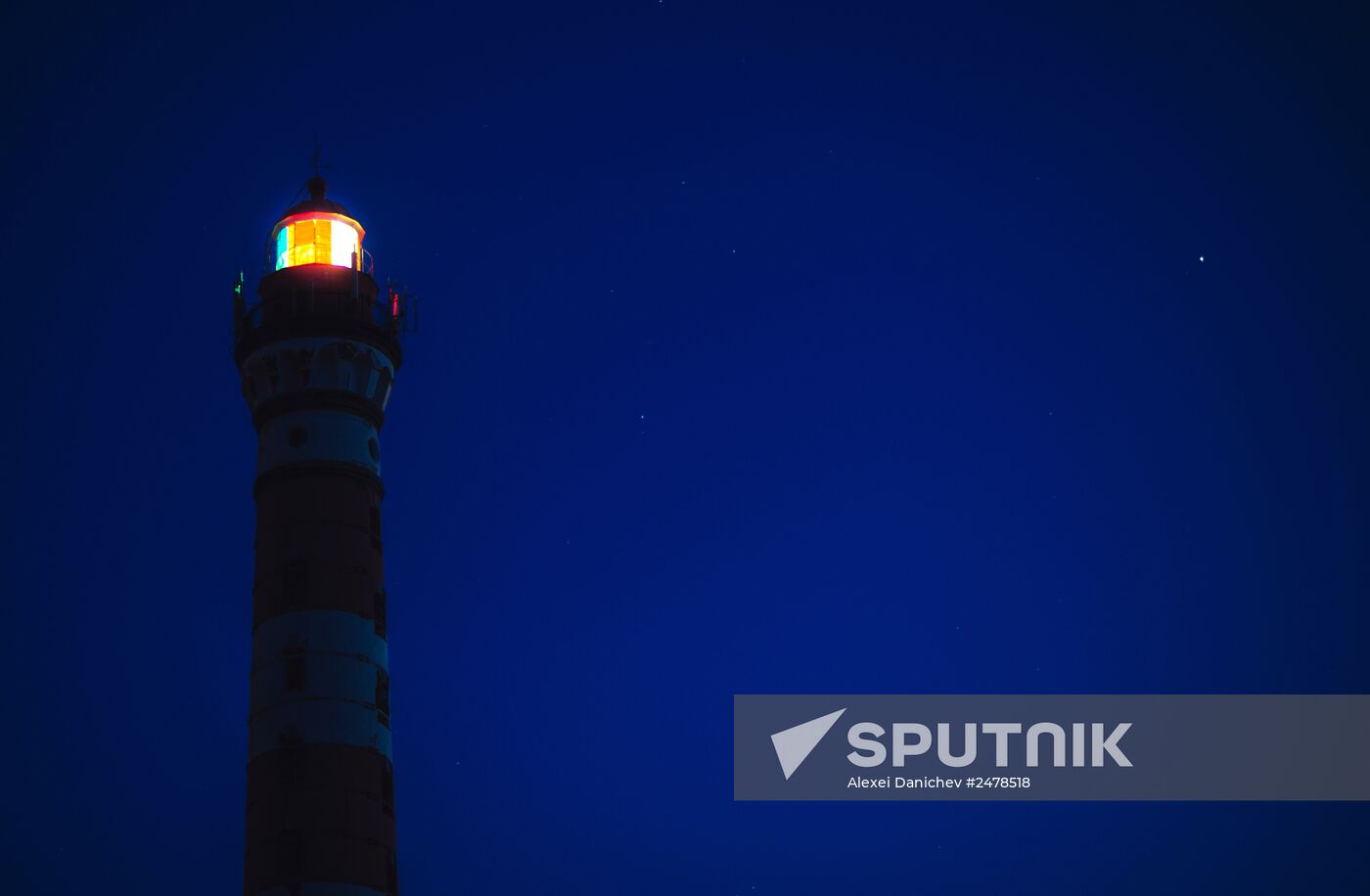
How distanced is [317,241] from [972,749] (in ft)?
72.4

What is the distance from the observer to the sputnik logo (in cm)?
5056

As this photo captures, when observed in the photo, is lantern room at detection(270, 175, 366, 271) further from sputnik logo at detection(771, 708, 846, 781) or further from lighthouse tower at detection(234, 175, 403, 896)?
sputnik logo at detection(771, 708, 846, 781)

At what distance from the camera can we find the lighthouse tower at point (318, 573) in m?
44.9

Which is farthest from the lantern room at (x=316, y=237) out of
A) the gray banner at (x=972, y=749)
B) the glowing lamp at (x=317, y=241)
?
the gray banner at (x=972, y=749)

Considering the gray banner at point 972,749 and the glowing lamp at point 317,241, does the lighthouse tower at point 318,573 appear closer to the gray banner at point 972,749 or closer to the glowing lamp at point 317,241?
Result: the glowing lamp at point 317,241

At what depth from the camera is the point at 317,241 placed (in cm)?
5284

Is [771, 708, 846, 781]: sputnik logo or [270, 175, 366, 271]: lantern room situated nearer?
[771, 708, 846, 781]: sputnik logo

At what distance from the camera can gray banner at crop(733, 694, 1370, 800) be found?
49906 mm

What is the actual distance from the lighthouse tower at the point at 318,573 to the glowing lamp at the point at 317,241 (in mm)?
44

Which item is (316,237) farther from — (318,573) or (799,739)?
(799,739)

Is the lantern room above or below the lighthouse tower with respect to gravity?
above

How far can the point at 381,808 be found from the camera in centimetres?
4603

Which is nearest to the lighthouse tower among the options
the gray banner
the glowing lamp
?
the glowing lamp

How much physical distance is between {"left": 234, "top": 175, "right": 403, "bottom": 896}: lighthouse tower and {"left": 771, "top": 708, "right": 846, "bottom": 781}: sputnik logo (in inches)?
401
